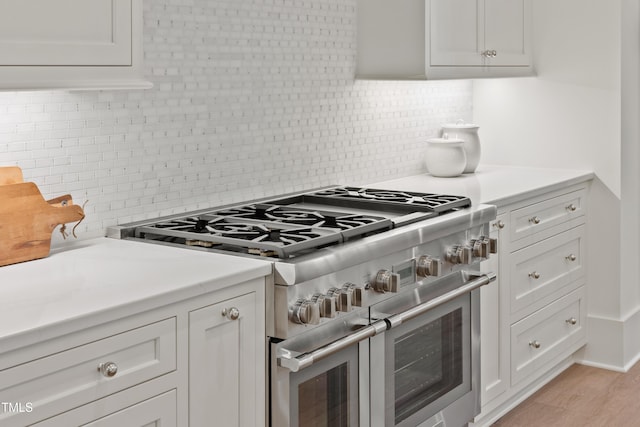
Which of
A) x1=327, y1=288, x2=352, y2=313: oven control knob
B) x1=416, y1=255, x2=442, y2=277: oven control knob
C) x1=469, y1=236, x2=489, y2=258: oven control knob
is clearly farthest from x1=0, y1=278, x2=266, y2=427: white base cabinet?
x1=469, y1=236, x2=489, y2=258: oven control knob

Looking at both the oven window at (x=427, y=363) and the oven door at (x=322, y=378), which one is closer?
the oven door at (x=322, y=378)

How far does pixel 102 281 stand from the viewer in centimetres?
198

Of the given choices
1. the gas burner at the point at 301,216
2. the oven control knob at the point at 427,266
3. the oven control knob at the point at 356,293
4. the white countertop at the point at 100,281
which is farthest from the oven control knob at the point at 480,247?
the white countertop at the point at 100,281

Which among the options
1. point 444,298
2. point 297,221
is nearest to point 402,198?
point 444,298

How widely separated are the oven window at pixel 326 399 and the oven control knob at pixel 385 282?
245 millimetres

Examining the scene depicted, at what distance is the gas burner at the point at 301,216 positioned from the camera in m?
2.60

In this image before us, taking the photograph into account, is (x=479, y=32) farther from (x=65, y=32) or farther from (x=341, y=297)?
(x=65, y=32)

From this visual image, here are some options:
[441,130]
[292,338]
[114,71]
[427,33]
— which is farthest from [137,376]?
[441,130]

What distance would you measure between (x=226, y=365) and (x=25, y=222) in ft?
2.19

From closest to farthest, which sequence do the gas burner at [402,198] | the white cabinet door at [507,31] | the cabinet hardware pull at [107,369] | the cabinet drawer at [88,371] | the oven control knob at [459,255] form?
the cabinet drawer at [88,371], the cabinet hardware pull at [107,369], the oven control knob at [459,255], the gas burner at [402,198], the white cabinet door at [507,31]

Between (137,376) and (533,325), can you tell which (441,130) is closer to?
(533,325)

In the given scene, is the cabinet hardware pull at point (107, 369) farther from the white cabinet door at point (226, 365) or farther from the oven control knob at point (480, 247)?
the oven control knob at point (480, 247)

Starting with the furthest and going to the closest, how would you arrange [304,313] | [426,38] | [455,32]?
1. [455,32]
2. [426,38]
3. [304,313]

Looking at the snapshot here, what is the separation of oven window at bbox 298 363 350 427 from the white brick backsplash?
0.82 meters
